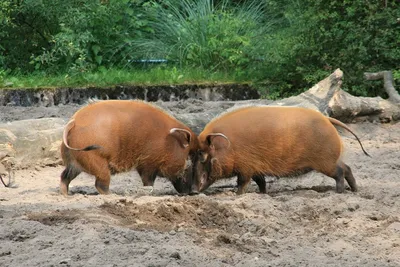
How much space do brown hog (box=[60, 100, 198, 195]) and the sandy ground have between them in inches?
8.2

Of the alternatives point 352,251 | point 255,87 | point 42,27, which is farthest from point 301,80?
point 352,251

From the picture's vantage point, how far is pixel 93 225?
5.12 metres

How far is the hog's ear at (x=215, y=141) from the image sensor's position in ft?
22.5

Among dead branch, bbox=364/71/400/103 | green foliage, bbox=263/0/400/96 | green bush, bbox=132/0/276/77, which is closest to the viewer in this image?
dead branch, bbox=364/71/400/103

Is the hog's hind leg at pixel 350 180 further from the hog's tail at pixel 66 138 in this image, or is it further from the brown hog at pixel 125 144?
the hog's tail at pixel 66 138

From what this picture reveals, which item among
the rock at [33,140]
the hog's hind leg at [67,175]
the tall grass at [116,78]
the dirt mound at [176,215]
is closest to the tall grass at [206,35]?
the tall grass at [116,78]

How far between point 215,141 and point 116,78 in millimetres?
5508

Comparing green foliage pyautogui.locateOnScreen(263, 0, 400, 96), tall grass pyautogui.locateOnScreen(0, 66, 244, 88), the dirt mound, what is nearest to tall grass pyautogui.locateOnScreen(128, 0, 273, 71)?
tall grass pyautogui.locateOnScreen(0, 66, 244, 88)

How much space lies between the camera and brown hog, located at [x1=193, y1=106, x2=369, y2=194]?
22.7 feet

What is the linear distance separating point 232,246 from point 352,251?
68 centimetres

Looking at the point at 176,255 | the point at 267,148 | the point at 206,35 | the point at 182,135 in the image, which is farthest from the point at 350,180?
the point at 206,35

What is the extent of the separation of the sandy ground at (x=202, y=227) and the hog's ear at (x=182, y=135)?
464 millimetres

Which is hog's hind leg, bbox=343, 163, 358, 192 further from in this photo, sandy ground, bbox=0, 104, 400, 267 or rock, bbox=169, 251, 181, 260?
rock, bbox=169, 251, 181, 260

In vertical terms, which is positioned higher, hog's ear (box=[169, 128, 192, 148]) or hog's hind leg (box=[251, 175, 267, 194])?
hog's ear (box=[169, 128, 192, 148])
